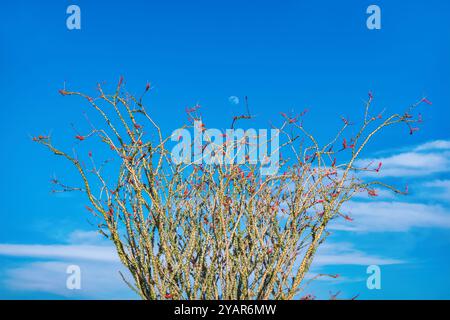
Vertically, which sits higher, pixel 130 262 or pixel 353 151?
pixel 353 151

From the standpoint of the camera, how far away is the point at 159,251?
442cm

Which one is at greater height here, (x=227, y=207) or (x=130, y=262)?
(x=227, y=207)

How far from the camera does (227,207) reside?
4.56 metres
